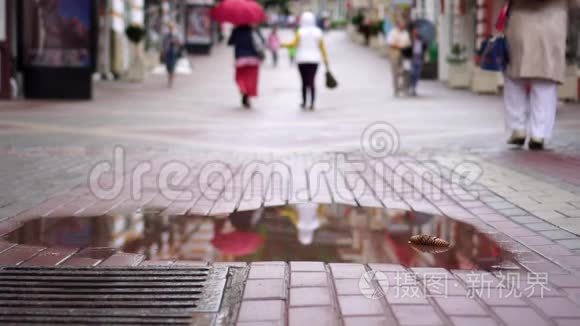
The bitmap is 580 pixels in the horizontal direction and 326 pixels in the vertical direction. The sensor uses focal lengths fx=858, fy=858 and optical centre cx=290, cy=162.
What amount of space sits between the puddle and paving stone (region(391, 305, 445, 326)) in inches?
26.6

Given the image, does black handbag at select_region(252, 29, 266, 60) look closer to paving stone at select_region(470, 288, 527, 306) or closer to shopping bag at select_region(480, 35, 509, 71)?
shopping bag at select_region(480, 35, 509, 71)

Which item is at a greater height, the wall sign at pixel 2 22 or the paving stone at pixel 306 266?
the wall sign at pixel 2 22

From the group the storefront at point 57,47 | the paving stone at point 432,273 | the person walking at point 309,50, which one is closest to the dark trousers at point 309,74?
the person walking at point 309,50

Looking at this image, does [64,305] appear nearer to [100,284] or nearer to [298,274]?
[100,284]

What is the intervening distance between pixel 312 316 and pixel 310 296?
24 cm

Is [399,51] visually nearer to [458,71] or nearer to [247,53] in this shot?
[458,71]

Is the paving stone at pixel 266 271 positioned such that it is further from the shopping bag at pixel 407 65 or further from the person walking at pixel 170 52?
the person walking at pixel 170 52

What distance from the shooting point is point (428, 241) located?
159 inches

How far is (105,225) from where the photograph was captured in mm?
4512

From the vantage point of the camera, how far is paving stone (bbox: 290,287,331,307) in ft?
9.91

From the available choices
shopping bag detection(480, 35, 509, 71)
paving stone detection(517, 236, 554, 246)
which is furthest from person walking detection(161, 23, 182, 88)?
paving stone detection(517, 236, 554, 246)

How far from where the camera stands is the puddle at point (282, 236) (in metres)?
3.80

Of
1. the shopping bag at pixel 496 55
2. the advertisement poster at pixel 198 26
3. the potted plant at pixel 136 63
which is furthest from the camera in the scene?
the advertisement poster at pixel 198 26

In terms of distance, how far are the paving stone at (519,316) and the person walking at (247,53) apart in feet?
42.0
